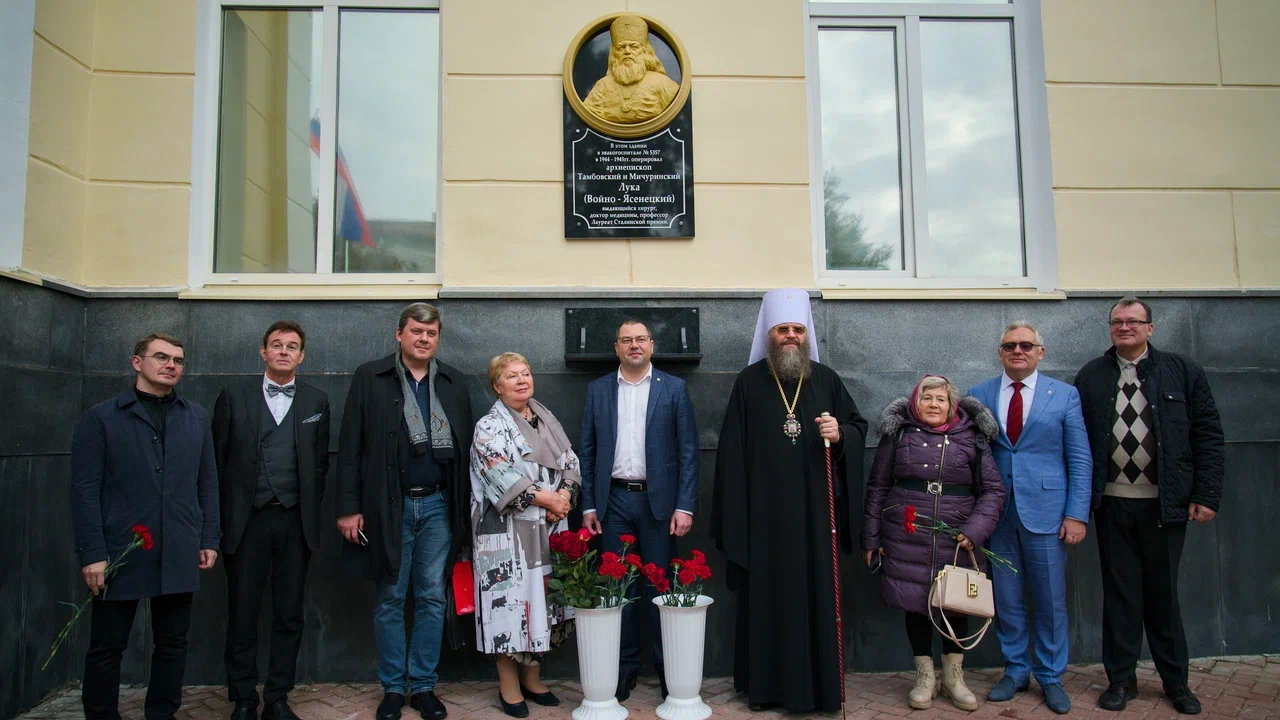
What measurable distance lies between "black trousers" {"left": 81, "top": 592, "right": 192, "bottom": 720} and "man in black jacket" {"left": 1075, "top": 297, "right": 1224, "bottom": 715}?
4.56 m

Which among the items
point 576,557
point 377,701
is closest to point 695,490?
point 576,557

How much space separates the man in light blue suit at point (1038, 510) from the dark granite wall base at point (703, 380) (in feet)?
2.04

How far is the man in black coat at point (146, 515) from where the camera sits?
373 cm

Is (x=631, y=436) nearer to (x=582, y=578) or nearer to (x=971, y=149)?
(x=582, y=578)

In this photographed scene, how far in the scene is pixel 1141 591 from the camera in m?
4.55

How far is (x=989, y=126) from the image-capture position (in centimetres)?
581

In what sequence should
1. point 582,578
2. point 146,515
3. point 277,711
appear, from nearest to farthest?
point 146,515, point 277,711, point 582,578

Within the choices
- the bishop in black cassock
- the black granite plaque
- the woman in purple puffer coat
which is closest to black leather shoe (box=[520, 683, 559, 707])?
the bishop in black cassock

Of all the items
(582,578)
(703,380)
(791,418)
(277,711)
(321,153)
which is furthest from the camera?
(321,153)

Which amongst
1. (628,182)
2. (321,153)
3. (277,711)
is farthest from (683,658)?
(321,153)

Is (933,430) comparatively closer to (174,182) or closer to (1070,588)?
(1070,588)

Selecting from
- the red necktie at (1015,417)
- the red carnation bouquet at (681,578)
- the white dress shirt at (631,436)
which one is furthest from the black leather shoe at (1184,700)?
the white dress shirt at (631,436)

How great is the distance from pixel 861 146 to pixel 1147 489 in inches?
107

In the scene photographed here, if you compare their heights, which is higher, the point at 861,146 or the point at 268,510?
the point at 861,146
